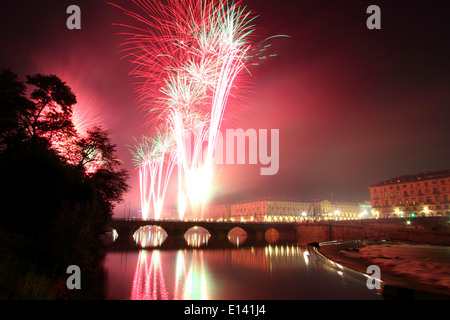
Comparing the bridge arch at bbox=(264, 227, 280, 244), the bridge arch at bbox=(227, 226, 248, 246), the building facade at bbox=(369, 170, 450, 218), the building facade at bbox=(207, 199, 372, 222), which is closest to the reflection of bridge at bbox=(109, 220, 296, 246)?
the bridge arch at bbox=(264, 227, 280, 244)

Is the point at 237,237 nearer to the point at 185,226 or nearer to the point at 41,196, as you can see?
the point at 185,226

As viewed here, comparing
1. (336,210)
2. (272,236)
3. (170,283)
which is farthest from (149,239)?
(336,210)

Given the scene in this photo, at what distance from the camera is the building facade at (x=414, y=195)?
10150 cm

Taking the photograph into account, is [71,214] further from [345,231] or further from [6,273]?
[345,231]

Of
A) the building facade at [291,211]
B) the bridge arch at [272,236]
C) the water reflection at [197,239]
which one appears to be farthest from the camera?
the building facade at [291,211]

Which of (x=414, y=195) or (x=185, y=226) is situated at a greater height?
(x=414, y=195)

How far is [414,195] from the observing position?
111m

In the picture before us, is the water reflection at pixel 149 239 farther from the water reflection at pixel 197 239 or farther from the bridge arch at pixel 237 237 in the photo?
the bridge arch at pixel 237 237

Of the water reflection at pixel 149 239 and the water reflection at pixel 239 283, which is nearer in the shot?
the water reflection at pixel 239 283

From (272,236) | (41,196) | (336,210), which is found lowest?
(272,236)

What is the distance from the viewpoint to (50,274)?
45.4 ft

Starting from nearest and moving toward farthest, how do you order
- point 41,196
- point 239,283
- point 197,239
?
point 41,196
point 239,283
point 197,239

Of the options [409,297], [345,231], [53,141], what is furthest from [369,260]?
[345,231]

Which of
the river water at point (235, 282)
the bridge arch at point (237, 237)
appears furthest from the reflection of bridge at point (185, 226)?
the river water at point (235, 282)
